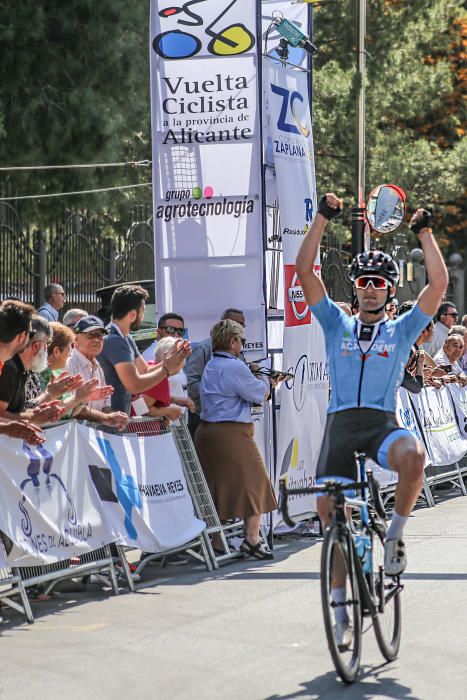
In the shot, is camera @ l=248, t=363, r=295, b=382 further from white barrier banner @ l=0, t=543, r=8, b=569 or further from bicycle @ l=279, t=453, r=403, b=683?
bicycle @ l=279, t=453, r=403, b=683

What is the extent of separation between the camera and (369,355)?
23.0 feet

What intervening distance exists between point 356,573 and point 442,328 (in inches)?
491

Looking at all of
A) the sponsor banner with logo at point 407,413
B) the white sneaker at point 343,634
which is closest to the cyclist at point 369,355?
the white sneaker at point 343,634

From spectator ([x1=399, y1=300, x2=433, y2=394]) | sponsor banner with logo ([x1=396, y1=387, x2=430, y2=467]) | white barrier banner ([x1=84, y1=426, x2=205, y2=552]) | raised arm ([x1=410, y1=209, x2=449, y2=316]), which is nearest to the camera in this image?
raised arm ([x1=410, y1=209, x2=449, y2=316])

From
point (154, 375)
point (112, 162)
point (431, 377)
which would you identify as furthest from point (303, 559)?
point (112, 162)

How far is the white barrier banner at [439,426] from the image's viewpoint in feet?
49.5

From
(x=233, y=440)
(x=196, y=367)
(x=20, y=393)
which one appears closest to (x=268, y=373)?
(x=196, y=367)

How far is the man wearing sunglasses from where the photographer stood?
6.91m

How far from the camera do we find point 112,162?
71.7ft

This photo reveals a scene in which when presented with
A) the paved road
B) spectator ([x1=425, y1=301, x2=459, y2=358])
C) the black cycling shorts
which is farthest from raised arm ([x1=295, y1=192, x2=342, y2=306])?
spectator ([x1=425, y1=301, x2=459, y2=358])

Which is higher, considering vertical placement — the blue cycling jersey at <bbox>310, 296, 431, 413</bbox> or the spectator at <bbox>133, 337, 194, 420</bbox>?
the blue cycling jersey at <bbox>310, 296, 431, 413</bbox>

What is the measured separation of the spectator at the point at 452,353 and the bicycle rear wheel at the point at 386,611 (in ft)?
31.5

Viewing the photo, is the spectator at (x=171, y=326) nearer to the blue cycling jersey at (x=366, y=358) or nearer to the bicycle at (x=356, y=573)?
the blue cycling jersey at (x=366, y=358)

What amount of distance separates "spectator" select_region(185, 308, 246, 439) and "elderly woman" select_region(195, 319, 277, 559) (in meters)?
0.26
